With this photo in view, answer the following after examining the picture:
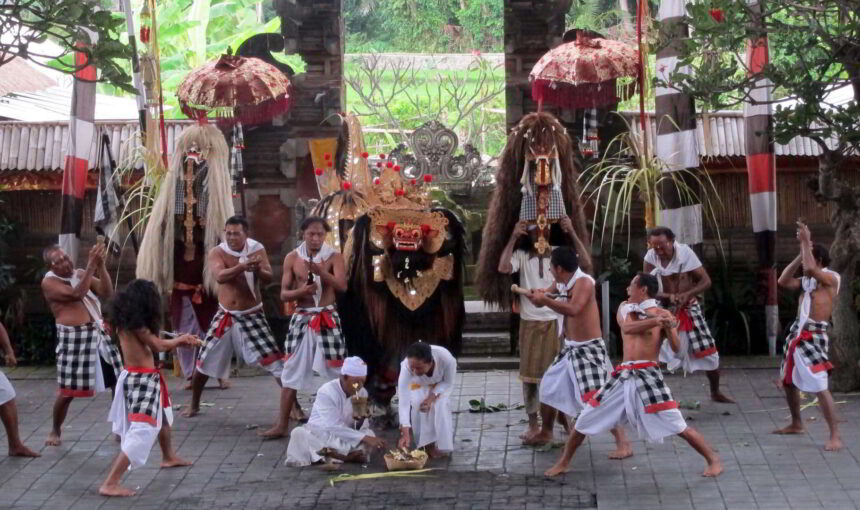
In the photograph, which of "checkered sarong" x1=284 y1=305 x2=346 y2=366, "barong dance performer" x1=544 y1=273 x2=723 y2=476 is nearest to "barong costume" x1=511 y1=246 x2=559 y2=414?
"barong dance performer" x1=544 y1=273 x2=723 y2=476

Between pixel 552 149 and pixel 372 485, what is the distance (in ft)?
9.27

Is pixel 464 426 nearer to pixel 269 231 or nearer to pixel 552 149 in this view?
pixel 552 149

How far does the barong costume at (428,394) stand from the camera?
8672 millimetres

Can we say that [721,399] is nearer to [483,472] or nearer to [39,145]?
[483,472]

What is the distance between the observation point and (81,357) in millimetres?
9367

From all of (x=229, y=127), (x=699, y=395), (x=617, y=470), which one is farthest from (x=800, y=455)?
(x=229, y=127)

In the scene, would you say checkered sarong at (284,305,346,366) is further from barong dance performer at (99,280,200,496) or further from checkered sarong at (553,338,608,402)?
checkered sarong at (553,338,608,402)

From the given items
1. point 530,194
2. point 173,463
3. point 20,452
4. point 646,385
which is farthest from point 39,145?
point 646,385

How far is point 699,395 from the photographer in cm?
1090

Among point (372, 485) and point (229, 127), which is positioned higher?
point (229, 127)

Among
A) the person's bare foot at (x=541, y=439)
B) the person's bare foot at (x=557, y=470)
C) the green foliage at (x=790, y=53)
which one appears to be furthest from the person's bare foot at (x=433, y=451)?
the green foliage at (x=790, y=53)

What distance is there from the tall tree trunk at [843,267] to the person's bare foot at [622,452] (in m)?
2.73

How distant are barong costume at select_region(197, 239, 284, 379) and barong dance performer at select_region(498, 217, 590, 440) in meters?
1.94

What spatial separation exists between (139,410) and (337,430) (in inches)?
51.0
